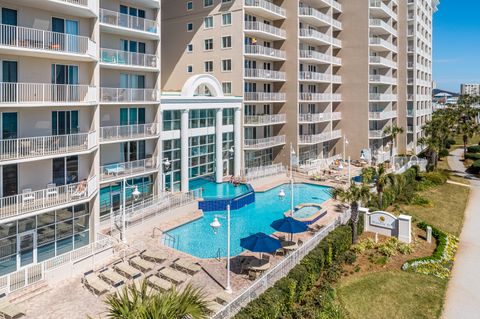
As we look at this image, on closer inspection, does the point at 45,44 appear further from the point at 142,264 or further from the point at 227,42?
the point at 227,42

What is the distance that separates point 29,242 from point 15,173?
3785mm

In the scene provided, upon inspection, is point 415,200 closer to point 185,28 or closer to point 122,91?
point 122,91

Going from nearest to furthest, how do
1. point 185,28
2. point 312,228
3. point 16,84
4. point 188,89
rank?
point 16,84 < point 312,228 < point 188,89 < point 185,28

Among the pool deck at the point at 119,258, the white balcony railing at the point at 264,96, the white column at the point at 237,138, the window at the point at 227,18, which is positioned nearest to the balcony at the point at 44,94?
the pool deck at the point at 119,258

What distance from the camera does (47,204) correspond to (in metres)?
20.2

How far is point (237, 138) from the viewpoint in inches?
1638

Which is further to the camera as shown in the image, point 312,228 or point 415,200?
point 415,200

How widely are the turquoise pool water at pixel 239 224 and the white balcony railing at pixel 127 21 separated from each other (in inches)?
599

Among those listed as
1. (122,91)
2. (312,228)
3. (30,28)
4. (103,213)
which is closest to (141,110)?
(122,91)

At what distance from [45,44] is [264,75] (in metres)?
26.4

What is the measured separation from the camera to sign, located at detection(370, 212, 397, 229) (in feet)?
89.5

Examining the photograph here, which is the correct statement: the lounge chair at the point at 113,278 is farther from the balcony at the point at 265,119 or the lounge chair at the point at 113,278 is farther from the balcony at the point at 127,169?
the balcony at the point at 265,119

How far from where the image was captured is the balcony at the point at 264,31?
41.8 meters

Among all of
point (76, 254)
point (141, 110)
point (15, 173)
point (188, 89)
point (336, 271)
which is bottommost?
point (336, 271)
